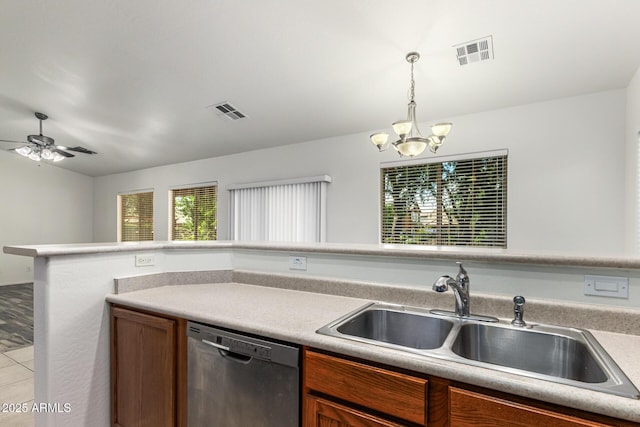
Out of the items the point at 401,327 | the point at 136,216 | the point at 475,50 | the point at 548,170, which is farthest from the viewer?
the point at 136,216

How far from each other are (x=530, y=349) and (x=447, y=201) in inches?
115

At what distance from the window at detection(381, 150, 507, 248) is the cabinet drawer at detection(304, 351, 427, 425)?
3239 millimetres

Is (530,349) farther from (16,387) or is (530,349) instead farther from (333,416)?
(16,387)

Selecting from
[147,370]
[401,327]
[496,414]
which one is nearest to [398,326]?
[401,327]

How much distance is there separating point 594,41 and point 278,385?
3.39 m

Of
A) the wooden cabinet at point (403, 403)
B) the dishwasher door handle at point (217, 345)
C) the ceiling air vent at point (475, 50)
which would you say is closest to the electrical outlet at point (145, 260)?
the dishwasher door handle at point (217, 345)

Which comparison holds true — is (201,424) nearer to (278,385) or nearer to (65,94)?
(278,385)

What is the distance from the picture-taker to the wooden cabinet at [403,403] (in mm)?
774

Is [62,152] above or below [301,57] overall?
below

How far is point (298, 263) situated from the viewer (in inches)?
74.5

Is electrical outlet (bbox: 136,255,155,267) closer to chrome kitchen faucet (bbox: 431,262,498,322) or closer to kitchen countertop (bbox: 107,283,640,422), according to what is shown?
kitchen countertop (bbox: 107,283,640,422)

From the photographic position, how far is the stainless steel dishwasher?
1.14m

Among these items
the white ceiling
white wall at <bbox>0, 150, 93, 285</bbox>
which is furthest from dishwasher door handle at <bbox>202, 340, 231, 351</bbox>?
white wall at <bbox>0, 150, 93, 285</bbox>

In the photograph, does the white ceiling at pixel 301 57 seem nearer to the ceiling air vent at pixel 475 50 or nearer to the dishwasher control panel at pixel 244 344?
the ceiling air vent at pixel 475 50
